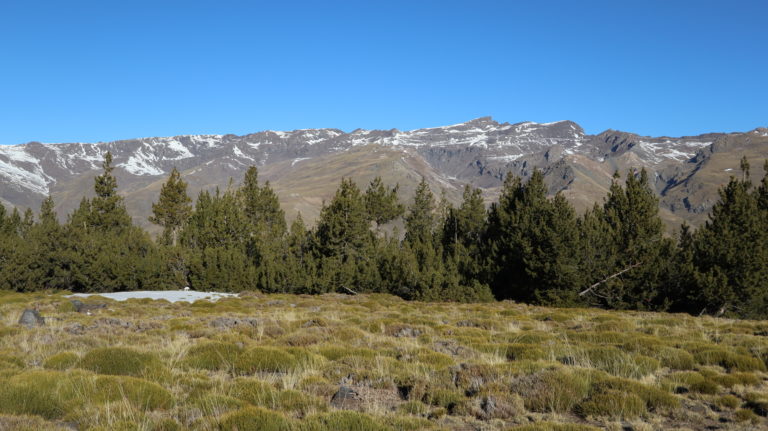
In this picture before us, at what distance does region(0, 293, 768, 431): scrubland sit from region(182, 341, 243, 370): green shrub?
46mm

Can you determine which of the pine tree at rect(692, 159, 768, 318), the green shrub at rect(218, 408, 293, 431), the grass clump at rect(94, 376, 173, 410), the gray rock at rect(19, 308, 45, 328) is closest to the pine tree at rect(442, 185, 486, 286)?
the pine tree at rect(692, 159, 768, 318)

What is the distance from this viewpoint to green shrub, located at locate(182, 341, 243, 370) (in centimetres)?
1075

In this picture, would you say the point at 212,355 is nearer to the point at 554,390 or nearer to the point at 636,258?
the point at 554,390

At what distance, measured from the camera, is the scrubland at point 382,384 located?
6.89 metres

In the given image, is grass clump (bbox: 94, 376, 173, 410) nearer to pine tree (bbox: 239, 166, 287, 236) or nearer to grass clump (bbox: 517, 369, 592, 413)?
grass clump (bbox: 517, 369, 592, 413)

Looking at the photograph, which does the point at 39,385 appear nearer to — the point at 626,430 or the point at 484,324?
the point at 626,430

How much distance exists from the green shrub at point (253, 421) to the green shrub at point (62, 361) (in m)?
6.05

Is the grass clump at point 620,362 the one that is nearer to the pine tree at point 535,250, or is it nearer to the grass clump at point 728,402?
the grass clump at point 728,402

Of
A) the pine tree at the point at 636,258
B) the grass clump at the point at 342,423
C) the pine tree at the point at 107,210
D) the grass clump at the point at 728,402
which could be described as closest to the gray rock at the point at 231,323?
the grass clump at the point at 342,423

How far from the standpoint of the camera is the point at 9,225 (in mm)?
65125

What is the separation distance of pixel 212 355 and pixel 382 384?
15.3 ft

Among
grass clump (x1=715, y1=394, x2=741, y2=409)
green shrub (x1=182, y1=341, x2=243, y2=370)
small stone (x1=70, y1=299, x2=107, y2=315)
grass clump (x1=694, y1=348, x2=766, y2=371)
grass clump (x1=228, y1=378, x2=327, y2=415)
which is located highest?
grass clump (x1=228, y1=378, x2=327, y2=415)

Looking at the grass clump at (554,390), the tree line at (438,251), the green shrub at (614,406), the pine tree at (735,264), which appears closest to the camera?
the green shrub at (614,406)

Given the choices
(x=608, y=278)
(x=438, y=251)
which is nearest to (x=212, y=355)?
(x=608, y=278)
